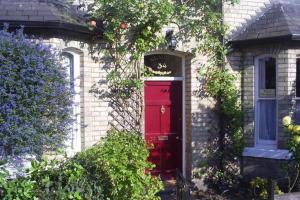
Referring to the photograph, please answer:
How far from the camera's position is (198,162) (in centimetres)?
903

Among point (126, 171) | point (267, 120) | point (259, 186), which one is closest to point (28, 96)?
point (126, 171)

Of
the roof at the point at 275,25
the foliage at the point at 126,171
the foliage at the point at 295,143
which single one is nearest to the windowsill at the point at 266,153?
the foliage at the point at 295,143

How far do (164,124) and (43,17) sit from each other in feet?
11.3

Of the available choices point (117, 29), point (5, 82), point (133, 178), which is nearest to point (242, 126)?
point (117, 29)

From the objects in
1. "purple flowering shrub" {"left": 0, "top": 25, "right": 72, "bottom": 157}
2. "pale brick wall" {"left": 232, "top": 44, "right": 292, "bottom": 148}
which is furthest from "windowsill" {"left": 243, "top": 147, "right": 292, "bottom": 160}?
"purple flowering shrub" {"left": 0, "top": 25, "right": 72, "bottom": 157}

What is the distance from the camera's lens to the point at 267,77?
358 inches

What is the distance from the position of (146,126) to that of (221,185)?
200 centimetres

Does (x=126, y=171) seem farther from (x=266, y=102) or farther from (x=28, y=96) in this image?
(x=266, y=102)

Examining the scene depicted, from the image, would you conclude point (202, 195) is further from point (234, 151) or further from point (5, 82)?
point (5, 82)

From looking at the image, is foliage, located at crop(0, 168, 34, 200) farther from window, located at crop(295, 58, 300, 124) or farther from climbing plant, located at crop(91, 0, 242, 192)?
window, located at crop(295, 58, 300, 124)

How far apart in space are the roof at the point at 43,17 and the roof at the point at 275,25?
3.40 m

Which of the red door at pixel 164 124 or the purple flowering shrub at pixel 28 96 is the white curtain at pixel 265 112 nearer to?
the red door at pixel 164 124

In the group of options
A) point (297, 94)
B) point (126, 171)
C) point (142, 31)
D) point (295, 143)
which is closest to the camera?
point (126, 171)

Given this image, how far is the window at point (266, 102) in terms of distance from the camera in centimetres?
900
